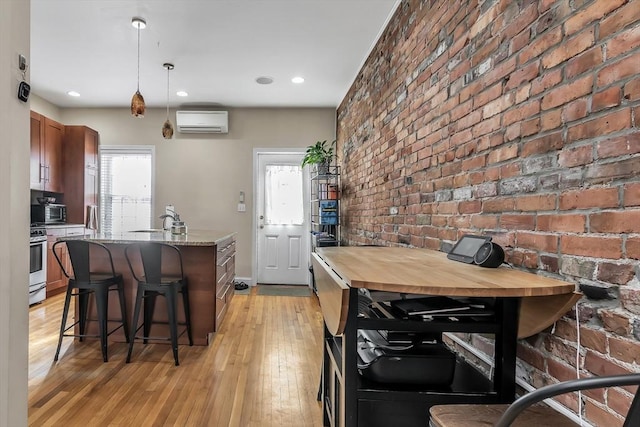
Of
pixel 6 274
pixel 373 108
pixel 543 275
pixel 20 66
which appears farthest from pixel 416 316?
pixel 373 108

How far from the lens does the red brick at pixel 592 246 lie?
35.6 inches

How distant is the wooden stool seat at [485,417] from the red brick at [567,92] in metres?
0.89

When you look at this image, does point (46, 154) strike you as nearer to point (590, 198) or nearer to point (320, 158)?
point (320, 158)

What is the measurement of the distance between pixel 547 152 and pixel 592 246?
340mm

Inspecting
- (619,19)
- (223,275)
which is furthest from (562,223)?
(223,275)

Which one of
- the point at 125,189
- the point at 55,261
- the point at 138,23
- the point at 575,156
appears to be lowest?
the point at 55,261

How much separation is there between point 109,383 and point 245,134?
3.90 metres

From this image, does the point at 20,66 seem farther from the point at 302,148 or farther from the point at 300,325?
the point at 302,148

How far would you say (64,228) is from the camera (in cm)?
464

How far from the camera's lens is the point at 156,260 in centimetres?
267

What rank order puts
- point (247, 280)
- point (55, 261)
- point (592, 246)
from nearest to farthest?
point (592, 246), point (55, 261), point (247, 280)

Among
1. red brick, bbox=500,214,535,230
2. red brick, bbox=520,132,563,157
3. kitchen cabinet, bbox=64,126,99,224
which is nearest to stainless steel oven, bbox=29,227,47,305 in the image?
kitchen cabinet, bbox=64,126,99,224

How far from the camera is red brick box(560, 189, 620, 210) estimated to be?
0.92 meters

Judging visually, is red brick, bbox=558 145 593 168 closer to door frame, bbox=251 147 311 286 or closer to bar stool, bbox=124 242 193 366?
bar stool, bbox=124 242 193 366
